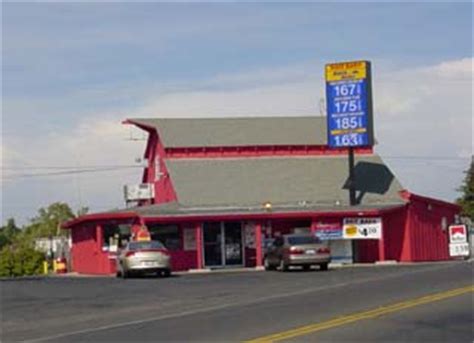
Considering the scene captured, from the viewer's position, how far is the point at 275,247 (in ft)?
148

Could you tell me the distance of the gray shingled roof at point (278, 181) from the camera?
54.4 m

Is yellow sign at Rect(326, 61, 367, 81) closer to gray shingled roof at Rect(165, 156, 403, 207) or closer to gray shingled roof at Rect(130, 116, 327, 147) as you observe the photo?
gray shingled roof at Rect(130, 116, 327, 147)

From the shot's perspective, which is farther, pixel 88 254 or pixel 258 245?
pixel 88 254

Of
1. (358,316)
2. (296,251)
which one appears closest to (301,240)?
(296,251)

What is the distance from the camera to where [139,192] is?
62.9m

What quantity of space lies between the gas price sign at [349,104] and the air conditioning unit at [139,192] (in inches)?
485

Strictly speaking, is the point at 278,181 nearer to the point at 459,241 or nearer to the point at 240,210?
the point at 240,210

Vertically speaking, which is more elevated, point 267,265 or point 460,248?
point 460,248

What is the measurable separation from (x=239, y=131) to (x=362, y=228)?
32.5 feet

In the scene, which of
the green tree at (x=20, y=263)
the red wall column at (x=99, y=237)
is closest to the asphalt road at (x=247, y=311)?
the red wall column at (x=99, y=237)

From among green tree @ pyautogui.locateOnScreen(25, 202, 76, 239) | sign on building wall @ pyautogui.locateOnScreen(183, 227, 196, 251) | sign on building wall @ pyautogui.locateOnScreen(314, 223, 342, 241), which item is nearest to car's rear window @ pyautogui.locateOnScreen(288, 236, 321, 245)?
sign on building wall @ pyautogui.locateOnScreen(314, 223, 342, 241)

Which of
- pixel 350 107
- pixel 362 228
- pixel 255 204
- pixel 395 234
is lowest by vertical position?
pixel 395 234

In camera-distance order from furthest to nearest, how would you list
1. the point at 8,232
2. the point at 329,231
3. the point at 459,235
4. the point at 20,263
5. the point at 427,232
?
1. the point at 8,232
2. the point at 20,263
3. the point at 427,232
4. the point at 329,231
5. the point at 459,235

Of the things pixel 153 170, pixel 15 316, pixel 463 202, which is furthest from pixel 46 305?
pixel 463 202
